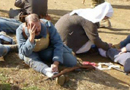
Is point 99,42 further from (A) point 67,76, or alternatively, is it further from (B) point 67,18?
(A) point 67,76

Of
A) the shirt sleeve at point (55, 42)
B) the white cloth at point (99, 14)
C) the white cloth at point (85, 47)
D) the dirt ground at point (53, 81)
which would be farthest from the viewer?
the white cloth at point (85, 47)

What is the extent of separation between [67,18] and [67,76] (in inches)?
52.2

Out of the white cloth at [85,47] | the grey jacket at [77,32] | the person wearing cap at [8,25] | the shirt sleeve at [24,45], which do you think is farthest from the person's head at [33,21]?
the person wearing cap at [8,25]

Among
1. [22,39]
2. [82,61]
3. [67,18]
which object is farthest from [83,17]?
[22,39]

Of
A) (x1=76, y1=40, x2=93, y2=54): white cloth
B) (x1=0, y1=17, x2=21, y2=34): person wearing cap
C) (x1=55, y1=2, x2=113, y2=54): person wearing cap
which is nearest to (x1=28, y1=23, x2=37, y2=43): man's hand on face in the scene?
(x1=55, y1=2, x2=113, y2=54): person wearing cap

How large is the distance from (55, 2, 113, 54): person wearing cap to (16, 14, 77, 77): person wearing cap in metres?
0.60

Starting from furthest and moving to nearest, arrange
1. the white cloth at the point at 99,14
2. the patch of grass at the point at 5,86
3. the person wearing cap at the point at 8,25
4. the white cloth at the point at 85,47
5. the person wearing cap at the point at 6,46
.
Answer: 1. the person wearing cap at the point at 8,25
2. the white cloth at the point at 85,47
3. the white cloth at the point at 99,14
4. the person wearing cap at the point at 6,46
5. the patch of grass at the point at 5,86

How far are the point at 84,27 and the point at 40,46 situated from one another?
100 cm

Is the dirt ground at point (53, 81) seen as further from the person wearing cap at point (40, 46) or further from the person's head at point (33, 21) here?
the person's head at point (33, 21)

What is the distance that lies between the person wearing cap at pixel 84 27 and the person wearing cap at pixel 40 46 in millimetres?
597

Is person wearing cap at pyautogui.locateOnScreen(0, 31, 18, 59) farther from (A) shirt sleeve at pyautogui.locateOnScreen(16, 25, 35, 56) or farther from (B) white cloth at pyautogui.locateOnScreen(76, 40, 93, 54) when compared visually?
(B) white cloth at pyautogui.locateOnScreen(76, 40, 93, 54)

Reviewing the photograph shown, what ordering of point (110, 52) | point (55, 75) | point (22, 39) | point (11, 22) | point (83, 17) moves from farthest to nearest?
point (11, 22) < point (110, 52) < point (83, 17) < point (22, 39) < point (55, 75)

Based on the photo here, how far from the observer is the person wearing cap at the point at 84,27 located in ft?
14.8

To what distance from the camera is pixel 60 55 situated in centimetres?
388
